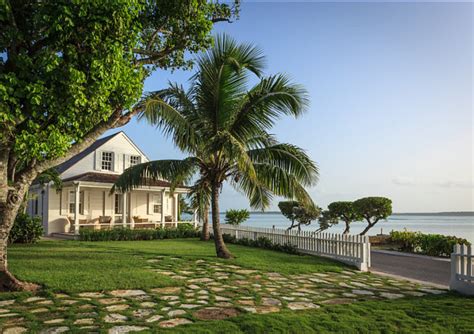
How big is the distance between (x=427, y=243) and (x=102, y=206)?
17.5 m

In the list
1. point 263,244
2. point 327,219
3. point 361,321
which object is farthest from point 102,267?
point 327,219

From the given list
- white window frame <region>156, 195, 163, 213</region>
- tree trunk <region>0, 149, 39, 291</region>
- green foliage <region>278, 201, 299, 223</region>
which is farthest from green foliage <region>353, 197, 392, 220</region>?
tree trunk <region>0, 149, 39, 291</region>

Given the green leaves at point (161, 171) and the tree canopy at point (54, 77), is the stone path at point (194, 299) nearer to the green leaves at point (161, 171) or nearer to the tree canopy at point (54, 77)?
the tree canopy at point (54, 77)

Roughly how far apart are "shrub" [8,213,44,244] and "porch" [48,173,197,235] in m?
3.14

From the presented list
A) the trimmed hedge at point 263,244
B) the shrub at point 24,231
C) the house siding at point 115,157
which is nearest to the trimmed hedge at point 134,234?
the shrub at point 24,231

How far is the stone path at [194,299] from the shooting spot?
518 cm

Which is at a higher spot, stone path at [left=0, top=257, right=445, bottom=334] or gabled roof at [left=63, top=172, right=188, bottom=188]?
gabled roof at [left=63, top=172, right=188, bottom=188]

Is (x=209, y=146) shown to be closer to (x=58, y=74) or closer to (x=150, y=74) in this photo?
(x=150, y=74)

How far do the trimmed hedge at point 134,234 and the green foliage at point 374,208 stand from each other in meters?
9.33

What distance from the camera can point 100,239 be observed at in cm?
1881

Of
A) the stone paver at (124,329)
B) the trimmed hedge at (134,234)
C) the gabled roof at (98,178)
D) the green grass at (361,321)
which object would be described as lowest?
the trimmed hedge at (134,234)

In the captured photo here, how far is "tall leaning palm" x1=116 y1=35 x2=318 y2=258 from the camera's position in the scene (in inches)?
444

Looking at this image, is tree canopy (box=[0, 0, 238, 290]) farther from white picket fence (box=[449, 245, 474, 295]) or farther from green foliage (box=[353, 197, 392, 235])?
green foliage (box=[353, 197, 392, 235])

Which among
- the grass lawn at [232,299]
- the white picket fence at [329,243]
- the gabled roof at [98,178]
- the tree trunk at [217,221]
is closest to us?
the grass lawn at [232,299]
